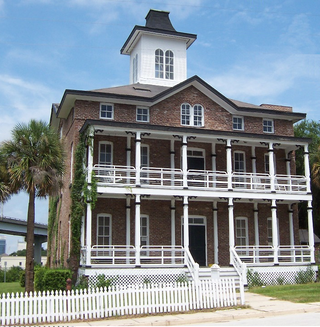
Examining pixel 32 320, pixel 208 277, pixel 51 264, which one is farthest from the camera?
pixel 51 264

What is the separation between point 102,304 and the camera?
15.5 m

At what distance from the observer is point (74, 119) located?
26.1 m

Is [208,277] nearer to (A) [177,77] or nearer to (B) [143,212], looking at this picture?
(B) [143,212]

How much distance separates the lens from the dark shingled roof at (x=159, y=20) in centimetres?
3353

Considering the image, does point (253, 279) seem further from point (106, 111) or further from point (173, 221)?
point (106, 111)

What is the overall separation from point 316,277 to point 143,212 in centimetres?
970

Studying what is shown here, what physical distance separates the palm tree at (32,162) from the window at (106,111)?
202 inches

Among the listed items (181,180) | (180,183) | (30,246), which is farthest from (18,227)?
(30,246)

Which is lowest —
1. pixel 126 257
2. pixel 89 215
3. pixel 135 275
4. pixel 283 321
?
pixel 283 321

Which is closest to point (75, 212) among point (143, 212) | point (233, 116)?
point (143, 212)

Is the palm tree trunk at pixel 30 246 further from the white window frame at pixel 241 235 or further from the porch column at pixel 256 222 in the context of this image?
the porch column at pixel 256 222

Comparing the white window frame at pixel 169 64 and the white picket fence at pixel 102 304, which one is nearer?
the white picket fence at pixel 102 304

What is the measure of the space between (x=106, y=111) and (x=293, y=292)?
13352 mm

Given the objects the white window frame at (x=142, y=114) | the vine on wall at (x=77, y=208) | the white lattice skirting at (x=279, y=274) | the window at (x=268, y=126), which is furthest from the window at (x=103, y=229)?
the window at (x=268, y=126)
